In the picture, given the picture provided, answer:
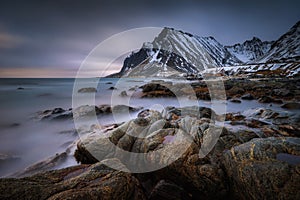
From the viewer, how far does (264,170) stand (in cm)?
236

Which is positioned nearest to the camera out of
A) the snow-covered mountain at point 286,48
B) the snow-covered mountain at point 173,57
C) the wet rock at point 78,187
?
the wet rock at point 78,187

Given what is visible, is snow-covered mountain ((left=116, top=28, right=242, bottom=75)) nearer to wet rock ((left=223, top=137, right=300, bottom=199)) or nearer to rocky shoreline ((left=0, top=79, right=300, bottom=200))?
rocky shoreline ((left=0, top=79, right=300, bottom=200))

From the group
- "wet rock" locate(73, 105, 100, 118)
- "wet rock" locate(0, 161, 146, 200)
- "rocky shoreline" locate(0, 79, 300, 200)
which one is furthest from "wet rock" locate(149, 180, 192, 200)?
"wet rock" locate(73, 105, 100, 118)

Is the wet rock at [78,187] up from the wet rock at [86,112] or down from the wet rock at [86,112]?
up

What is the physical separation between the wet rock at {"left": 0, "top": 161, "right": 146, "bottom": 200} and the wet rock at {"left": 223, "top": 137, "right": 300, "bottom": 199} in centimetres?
166

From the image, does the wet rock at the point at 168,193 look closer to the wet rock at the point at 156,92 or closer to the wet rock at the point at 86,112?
the wet rock at the point at 86,112

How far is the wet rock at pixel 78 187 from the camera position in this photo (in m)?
2.09

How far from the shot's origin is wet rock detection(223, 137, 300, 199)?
7.05ft

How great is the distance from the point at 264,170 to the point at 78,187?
2.82 metres

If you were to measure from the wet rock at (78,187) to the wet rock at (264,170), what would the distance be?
1.66m

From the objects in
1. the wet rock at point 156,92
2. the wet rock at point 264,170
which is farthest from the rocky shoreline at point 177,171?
the wet rock at point 156,92

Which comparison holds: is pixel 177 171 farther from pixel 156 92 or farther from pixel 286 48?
pixel 286 48

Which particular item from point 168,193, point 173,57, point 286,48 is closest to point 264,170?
point 168,193

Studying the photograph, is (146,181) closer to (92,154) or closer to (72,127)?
(92,154)
